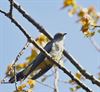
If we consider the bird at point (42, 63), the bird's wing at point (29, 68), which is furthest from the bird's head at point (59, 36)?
the bird's wing at point (29, 68)

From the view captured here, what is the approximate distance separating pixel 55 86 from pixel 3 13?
3.07ft

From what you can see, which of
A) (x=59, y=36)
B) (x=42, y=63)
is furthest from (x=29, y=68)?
(x=59, y=36)

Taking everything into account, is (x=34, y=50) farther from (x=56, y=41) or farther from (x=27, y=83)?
(x=56, y=41)

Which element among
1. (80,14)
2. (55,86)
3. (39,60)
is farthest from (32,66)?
(55,86)

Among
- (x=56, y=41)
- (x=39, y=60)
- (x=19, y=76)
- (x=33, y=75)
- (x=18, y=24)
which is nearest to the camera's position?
(x=18, y=24)

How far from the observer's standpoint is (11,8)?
338 cm

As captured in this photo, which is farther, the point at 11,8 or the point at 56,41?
the point at 56,41

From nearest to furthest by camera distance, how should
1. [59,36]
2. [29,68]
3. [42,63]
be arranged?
[29,68] < [42,63] < [59,36]

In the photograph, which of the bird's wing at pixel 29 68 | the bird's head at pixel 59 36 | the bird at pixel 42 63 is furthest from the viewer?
the bird's head at pixel 59 36

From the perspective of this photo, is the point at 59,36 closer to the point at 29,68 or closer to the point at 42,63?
the point at 42,63

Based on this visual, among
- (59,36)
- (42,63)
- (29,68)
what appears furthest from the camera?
(59,36)

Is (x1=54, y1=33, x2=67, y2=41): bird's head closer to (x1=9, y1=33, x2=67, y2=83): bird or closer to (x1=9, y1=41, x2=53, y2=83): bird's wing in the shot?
(x1=9, y1=33, x2=67, y2=83): bird

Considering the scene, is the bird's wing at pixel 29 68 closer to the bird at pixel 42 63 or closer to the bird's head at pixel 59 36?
the bird at pixel 42 63

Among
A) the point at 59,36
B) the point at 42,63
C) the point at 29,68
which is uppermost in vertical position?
the point at 59,36
